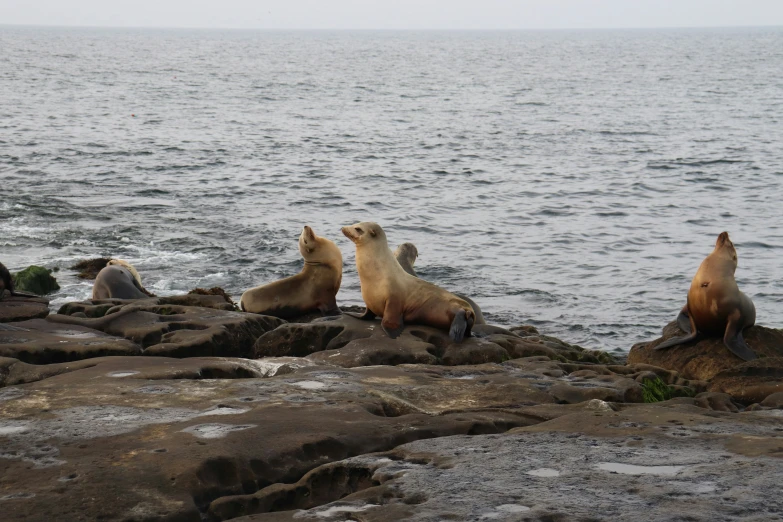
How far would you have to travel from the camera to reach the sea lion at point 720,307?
380 inches

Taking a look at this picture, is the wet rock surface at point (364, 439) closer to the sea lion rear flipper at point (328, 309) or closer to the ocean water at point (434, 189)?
the sea lion rear flipper at point (328, 309)

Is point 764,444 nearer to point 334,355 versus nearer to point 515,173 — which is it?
point 334,355

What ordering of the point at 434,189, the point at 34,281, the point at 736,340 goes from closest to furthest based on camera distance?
the point at 736,340
the point at 34,281
the point at 434,189

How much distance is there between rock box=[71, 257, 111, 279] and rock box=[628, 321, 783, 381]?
9305 mm

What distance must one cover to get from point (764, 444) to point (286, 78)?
7236 centimetres

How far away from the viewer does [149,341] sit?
8.57 metres

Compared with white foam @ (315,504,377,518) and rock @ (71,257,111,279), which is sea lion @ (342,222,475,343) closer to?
white foam @ (315,504,377,518)

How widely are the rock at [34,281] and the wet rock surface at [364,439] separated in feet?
20.3

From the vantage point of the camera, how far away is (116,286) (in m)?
12.4

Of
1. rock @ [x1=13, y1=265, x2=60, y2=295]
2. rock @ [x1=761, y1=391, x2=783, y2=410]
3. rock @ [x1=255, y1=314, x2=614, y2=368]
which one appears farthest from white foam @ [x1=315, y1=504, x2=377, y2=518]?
rock @ [x1=13, y1=265, x2=60, y2=295]

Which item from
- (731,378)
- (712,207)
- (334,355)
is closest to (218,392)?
(334,355)

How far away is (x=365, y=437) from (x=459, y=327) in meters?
3.96

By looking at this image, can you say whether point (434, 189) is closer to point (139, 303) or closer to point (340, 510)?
point (139, 303)

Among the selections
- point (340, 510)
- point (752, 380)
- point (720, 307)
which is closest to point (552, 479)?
point (340, 510)
